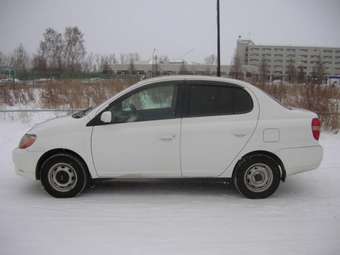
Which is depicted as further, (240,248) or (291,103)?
(291,103)

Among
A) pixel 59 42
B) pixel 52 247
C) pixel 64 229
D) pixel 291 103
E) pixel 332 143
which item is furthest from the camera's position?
pixel 59 42

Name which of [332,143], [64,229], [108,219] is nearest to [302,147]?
[108,219]

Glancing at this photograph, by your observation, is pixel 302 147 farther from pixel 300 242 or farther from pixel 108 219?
pixel 108 219

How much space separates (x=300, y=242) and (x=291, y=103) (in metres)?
9.93

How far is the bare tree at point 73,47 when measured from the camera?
4778cm

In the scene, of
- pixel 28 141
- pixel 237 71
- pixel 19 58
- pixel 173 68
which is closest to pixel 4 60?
pixel 19 58

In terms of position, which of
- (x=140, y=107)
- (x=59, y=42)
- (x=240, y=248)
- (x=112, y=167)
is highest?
(x=59, y=42)

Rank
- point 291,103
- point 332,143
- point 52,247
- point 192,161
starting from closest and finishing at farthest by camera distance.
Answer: point 52,247 → point 192,161 → point 332,143 → point 291,103

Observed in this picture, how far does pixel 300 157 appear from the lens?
5.20 meters

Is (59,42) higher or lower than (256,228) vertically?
higher

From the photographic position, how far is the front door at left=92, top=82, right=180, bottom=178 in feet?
16.8

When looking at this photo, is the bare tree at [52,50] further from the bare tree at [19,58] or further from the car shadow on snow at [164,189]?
the car shadow on snow at [164,189]

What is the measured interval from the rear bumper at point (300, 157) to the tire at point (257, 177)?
15 centimetres

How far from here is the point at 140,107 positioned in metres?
5.48
